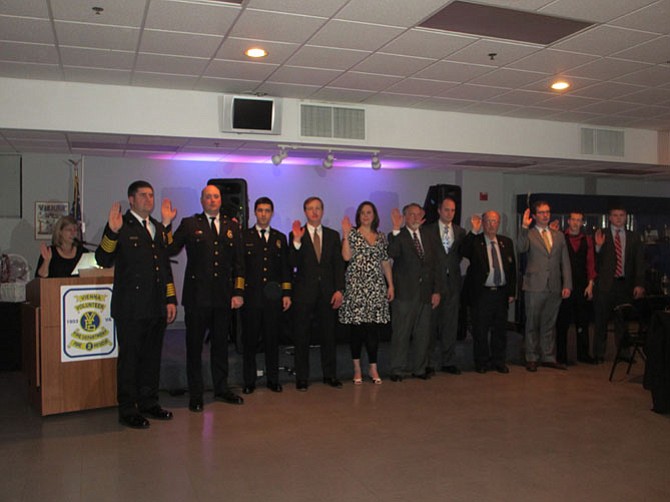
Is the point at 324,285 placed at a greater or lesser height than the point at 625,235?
lesser

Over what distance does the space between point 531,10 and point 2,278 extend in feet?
24.0

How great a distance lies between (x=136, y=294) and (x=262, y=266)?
132 cm

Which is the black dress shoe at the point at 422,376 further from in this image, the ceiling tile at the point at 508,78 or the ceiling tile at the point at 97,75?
the ceiling tile at the point at 97,75

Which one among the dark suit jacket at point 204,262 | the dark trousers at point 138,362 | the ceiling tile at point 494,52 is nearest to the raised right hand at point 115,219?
the dark suit jacket at point 204,262

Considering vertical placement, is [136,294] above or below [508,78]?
below

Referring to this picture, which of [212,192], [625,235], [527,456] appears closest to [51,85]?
[212,192]

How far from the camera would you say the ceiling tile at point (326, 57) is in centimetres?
543

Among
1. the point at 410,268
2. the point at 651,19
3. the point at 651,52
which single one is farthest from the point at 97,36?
the point at 651,52

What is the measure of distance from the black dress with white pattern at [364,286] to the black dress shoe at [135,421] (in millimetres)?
2091

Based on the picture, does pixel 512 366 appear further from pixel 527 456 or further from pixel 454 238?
pixel 527 456

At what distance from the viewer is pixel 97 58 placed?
5.62m

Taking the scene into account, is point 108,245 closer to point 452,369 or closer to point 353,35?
point 353,35

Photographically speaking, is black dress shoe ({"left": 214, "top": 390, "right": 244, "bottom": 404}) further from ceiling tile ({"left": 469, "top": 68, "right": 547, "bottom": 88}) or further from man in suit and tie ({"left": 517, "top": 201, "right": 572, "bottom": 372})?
ceiling tile ({"left": 469, "top": 68, "right": 547, "bottom": 88})

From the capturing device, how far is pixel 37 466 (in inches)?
159
